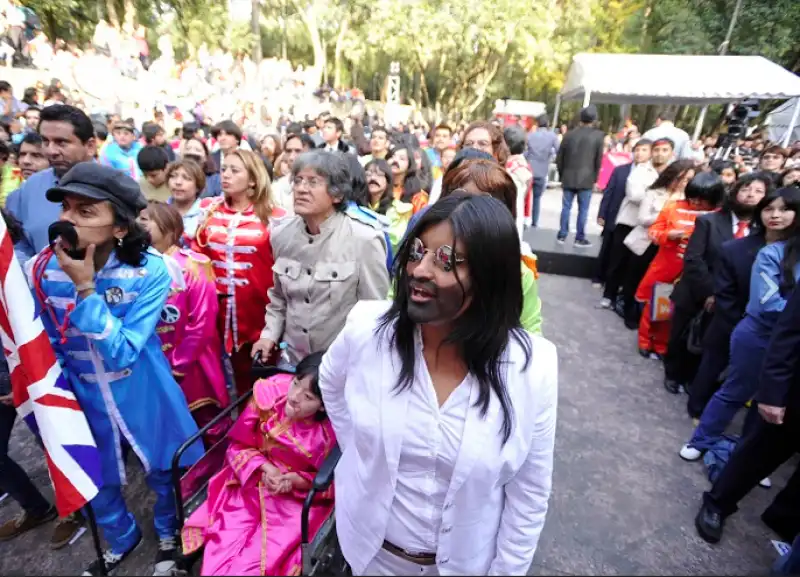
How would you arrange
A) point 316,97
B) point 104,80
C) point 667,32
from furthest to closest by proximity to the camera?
point 316,97 < point 667,32 < point 104,80

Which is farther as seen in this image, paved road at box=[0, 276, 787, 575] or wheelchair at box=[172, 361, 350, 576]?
paved road at box=[0, 276, 787, 575]

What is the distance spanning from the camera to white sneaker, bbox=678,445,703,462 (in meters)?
3.30

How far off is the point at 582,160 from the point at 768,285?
4643 mm

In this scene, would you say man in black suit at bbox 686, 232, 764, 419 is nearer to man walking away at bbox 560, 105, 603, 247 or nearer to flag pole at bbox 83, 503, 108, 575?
man walking away at bbox 560, 105, 603, 247

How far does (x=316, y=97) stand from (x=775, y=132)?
64.1 ft

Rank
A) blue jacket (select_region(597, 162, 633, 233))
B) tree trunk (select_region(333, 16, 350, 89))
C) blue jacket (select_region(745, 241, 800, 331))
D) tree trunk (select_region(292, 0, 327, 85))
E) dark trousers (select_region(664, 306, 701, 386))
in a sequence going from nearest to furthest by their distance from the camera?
blue jacket (select_region(745, 241, 800, 331)) < dark trousers (select_region(664, 306, 701, 386)) < blue jacket (select_region(597, 162, 633, 233)) < tree trunk (select_region(292, 0, 327, 85)) < tree trunk (select_region(333, 16, 350, 89))

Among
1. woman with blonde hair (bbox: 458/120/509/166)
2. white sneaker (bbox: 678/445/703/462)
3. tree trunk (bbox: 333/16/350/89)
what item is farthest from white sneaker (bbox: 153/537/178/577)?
tree trunk (bbox: 333/16/350/89)

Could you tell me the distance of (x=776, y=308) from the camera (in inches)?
104

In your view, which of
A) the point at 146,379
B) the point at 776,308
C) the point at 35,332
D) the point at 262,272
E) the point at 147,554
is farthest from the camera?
the point at 262,272

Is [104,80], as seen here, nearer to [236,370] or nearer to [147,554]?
[236,370]

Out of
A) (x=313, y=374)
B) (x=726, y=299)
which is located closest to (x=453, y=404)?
(x=313, y=374)

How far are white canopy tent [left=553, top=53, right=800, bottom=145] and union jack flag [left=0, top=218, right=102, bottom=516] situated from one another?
36.7 feet

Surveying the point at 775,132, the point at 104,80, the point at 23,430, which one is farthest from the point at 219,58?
the point at 775,132

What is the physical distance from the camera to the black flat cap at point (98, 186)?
1689mm
